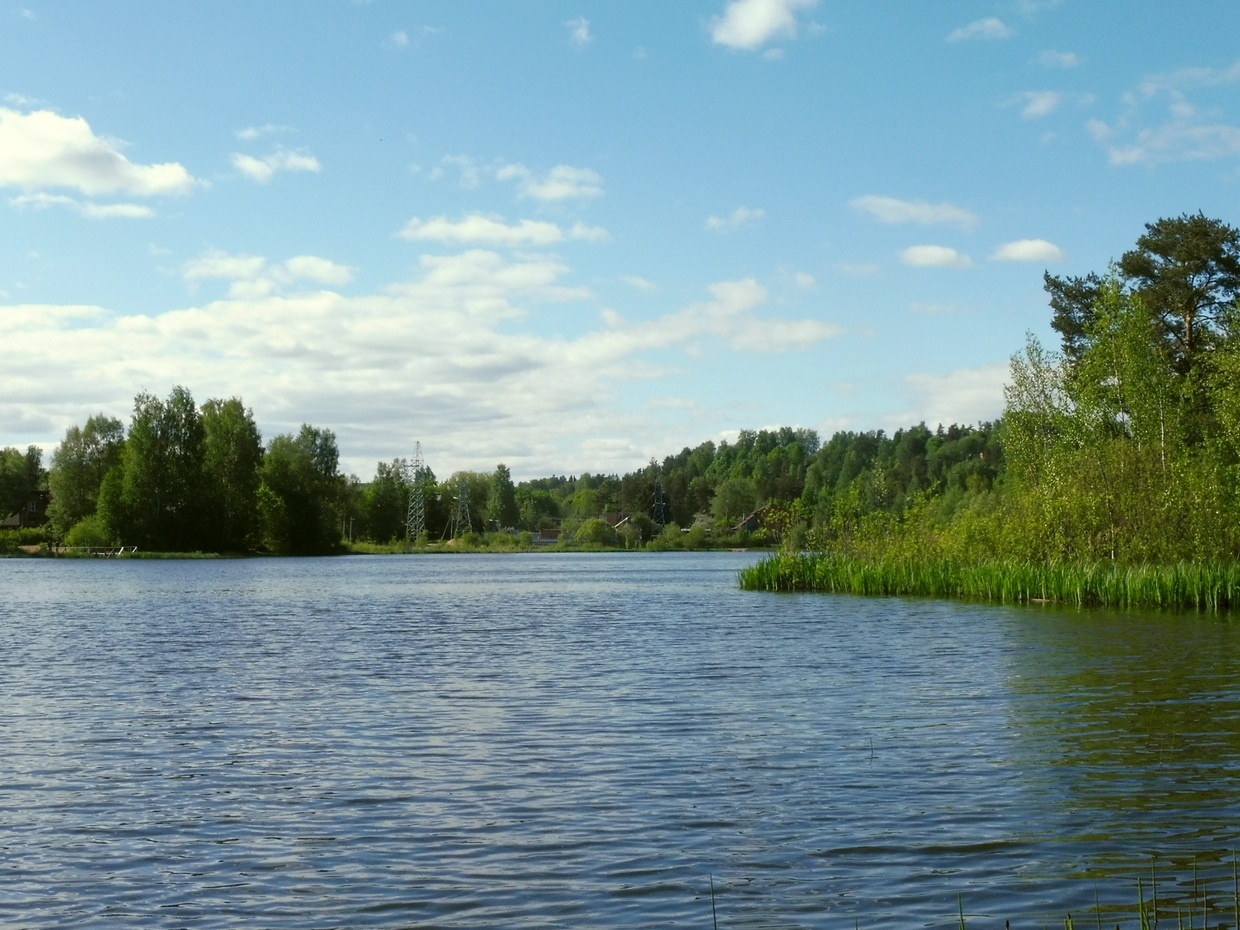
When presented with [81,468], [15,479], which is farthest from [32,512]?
[81,468]

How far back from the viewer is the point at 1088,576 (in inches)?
1425

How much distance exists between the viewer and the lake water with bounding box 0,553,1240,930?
8.87m

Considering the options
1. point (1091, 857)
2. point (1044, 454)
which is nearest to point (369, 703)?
point (1091, 857)

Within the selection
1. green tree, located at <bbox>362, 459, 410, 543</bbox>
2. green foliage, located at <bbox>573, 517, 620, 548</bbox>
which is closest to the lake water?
green tree, located at <bbox>362, 459, 410, 543</bbox>

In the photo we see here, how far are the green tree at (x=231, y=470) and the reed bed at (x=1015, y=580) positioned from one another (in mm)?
72985

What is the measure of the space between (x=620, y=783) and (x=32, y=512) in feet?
461

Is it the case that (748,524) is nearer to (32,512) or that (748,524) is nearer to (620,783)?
(32,512)

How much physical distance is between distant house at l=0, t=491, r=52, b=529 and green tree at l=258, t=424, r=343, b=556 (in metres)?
33.5

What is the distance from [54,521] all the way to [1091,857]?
118m

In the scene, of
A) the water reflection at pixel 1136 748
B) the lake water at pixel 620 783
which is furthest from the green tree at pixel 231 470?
the water reflection at pixel 1136 748

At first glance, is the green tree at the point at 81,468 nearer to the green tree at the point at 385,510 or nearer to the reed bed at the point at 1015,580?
the green tree at the point at 385,510

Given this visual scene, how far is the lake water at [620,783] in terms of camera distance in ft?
29.1

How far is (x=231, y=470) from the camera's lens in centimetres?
11231

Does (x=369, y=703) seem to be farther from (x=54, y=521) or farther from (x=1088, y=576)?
(x=54, y=521)
